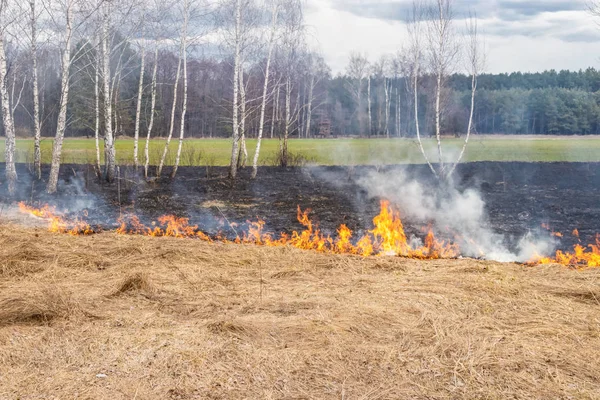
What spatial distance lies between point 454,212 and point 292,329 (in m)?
9.16

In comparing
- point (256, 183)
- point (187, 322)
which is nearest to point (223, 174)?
point (256, 183)

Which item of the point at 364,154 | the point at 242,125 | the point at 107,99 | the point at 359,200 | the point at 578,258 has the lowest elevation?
the point at 578,258

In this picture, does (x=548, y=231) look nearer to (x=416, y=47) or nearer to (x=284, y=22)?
(x=416, y=47)

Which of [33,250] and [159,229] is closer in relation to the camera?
[33,250]

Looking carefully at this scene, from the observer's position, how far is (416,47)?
1659cm

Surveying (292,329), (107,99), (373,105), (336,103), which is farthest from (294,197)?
(373,105)

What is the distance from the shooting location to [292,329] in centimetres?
483

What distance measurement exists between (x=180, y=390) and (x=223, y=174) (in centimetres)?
1592

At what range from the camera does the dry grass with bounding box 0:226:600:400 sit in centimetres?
388

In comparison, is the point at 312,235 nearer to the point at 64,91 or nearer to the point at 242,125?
the point at 64,91

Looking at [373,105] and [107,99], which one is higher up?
[373,105]

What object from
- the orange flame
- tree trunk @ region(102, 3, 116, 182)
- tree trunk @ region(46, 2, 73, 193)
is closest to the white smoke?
the orange flame

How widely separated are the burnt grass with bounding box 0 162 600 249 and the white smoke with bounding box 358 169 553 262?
1.10 ft

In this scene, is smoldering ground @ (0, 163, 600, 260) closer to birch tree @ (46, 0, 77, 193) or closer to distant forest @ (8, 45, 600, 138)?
birch tree @ (46, 0, 77, 193)
